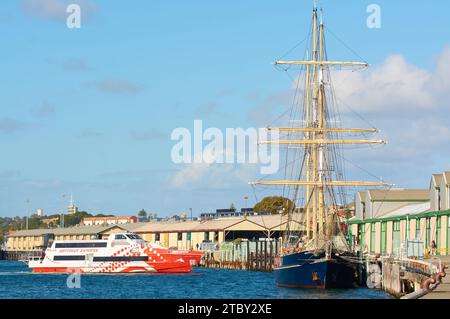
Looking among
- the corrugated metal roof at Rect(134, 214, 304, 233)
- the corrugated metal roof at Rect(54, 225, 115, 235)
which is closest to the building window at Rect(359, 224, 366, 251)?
the corrugated metal roof at Rect(134, 214, 304, 233)

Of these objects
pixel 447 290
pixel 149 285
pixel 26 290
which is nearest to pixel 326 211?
pixel 149 285

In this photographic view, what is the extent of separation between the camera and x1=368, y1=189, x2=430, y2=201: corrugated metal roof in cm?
9544

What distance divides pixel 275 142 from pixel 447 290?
1833 inches

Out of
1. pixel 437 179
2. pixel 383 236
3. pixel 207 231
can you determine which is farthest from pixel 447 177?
pixel 207 231

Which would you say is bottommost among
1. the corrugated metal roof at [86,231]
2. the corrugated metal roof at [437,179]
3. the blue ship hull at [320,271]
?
the corrugated metal roof at [86,231]

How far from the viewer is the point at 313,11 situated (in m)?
81.1

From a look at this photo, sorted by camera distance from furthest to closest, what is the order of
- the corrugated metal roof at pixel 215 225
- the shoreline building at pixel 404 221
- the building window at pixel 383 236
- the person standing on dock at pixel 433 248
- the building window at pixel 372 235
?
1. the corrugated metal roof at pixel 215 225
2. the building window at pixel 372 235
3. the building window at pixel 383 236
4. the shoreline building at pixel 404 221
5. the person standing on dock at pixel 433 248

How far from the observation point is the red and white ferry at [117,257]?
103 meters

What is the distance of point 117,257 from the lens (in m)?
104

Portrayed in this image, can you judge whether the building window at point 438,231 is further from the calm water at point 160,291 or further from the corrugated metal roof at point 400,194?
the corrugated metal roof at point 400,194

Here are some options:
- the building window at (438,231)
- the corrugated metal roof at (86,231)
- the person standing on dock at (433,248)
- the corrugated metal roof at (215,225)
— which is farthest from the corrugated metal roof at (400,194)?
the corrugated metal roof at (86,231)

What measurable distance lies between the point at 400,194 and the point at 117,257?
2916 centimetres

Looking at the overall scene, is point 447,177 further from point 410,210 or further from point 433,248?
point 410,210
